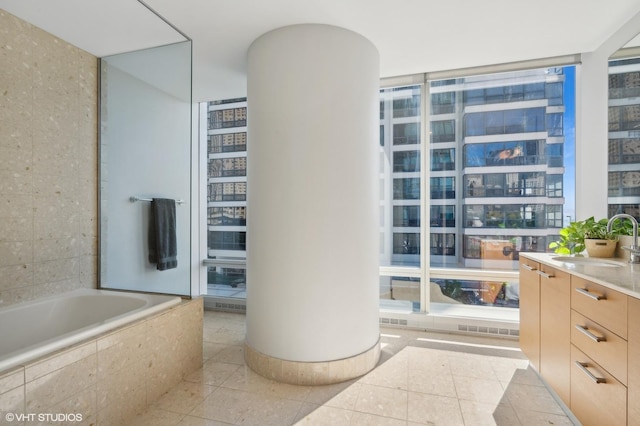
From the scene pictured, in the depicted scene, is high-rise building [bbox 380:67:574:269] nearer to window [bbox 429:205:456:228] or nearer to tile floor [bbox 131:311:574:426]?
window [bbox 429:205:456:228]

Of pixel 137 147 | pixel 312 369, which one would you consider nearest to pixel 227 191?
pixel 137 147

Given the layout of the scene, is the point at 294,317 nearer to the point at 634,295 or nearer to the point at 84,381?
the point at 84,381

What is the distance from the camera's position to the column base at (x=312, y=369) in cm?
208

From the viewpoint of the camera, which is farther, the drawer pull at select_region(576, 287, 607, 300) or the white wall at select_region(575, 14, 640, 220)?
the white wall at select_region(575, 14, 640, 220)

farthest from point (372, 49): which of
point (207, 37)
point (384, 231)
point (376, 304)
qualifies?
point (376, 304)

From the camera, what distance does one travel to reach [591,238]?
2.14 metres

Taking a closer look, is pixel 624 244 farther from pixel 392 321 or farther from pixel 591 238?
pixel 392 321

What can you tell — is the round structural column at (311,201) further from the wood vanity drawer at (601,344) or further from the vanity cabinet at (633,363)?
the vanity cabinet at (633,363)

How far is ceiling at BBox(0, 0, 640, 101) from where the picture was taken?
6.42 feet

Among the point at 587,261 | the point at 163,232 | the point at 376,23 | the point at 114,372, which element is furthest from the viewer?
the point at 163,232

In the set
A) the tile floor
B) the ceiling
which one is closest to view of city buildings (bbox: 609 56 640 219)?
the ceiling

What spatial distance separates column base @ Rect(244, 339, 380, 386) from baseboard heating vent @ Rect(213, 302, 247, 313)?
1.36 m

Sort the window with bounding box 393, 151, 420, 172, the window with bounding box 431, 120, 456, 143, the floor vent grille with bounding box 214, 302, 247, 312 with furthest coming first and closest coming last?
the floor vent grille with bounding box 214, 302, 247, 312, the window with bounding box 393, 151, 420, 172, the window with bounding box 431, 120, 456, 143

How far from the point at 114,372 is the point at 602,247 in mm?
3078
